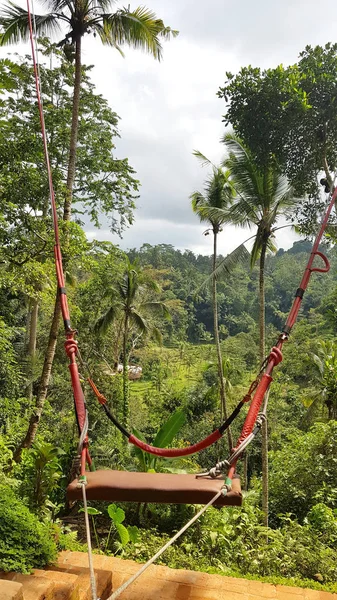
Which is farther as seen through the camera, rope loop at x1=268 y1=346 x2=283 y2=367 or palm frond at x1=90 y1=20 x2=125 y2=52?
palm frond at x1=90 y1=20 x2=125 y2=52

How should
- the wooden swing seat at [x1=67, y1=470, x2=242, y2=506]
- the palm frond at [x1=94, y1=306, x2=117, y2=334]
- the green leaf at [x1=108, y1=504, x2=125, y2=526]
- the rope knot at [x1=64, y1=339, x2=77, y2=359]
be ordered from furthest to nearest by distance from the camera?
the palm frond at [x1=94, y1=306, x2=117, y2=334], the green leaf at [x1=108, y1=504, x2=125, y2=526], the rope knot at [x1=64, y1=339, x2=77, y2=359], the wooden swing seat at [x1=67, y1=470, x2=242, y2=506]

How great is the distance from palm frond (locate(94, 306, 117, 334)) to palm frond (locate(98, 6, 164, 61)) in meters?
6.93

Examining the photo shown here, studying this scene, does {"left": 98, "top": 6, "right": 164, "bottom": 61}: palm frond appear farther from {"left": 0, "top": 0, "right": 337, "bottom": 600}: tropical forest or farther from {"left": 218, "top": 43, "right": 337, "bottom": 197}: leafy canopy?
{"left": 218, "top": 43, "right": 337, "bottom": 197}: leafy canopy

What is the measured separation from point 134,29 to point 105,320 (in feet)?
24.3

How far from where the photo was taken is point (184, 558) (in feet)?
10.6

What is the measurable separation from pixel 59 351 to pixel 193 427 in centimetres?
523

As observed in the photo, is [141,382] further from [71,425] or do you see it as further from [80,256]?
[80,256]

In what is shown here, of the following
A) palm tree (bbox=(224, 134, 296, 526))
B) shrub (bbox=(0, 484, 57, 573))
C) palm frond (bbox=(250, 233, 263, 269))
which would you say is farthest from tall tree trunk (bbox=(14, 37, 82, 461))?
palm frond (bbox=(250, 233, 263, 269))

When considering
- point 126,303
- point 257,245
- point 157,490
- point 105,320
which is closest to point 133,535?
point 157,490

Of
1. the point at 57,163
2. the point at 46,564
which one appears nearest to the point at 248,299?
the point at 57,163

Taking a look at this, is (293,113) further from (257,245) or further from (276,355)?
(257,245)

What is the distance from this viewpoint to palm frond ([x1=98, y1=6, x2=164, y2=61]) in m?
5.18

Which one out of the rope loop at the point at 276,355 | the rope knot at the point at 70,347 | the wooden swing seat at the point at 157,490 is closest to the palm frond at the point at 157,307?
the rope knot at the point at 70,347

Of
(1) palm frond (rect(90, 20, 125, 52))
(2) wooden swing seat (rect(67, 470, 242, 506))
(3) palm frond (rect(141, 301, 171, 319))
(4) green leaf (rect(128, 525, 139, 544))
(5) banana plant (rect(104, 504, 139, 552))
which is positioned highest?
(1) palm frond (rect(90, 20, 125, 52))
